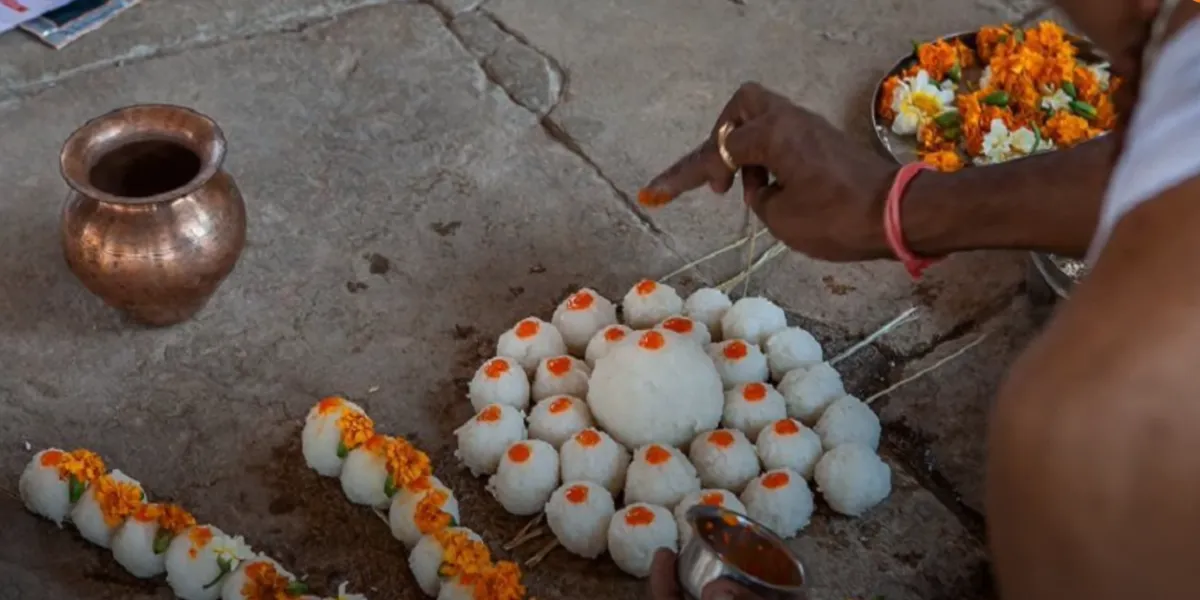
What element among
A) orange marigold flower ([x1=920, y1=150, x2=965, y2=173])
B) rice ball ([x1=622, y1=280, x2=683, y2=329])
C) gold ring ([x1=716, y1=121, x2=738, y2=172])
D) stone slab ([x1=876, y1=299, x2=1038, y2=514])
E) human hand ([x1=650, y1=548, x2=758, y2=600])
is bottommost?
stone slab ([x1=876, y1=299, x2=1038, y2=514])

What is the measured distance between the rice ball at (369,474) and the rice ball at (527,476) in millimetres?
170

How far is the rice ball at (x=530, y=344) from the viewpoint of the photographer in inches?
83.7

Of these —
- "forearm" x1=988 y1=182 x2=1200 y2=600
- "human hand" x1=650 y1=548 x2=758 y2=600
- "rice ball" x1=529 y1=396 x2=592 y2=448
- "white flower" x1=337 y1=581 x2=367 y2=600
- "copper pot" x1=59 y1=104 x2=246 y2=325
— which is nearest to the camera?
"forearm" x1=988 y1=182 x2=1200 y2=600

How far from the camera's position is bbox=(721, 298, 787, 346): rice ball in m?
2.16

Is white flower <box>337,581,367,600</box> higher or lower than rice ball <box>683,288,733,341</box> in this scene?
lower

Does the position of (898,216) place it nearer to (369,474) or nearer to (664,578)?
(664,578)

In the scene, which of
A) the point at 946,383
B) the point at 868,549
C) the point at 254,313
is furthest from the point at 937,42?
the point at 254,313

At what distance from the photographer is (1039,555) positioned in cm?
91

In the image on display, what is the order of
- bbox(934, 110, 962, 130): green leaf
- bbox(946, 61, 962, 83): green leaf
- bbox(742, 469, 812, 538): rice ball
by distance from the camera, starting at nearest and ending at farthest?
bbox(742, 469, 812, 538): rice ball
bbox(934, 110, 962, 130): green leaf
bbox(946, 61, 962, 83): green leaf

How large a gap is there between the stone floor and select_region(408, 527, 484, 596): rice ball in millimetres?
51

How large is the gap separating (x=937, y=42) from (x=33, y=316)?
1.89 meters

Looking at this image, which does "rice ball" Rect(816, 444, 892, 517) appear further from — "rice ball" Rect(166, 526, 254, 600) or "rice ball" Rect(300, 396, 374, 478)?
"rice ball" Rect(166, 526, 254, 600)

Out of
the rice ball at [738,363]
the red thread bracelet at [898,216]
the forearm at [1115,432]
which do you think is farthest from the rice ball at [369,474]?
the forearm at [1115,432]

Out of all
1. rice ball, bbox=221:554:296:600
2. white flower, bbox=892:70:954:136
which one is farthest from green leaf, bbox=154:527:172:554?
white flower, bbox=892:70:954:136
